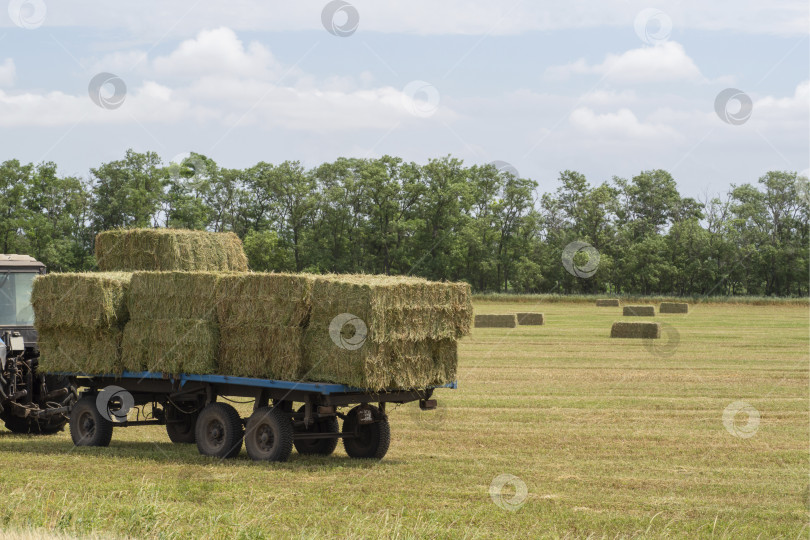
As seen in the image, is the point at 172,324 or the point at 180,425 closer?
the point at 172,324

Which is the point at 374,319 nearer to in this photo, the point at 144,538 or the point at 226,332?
the point at 226,332

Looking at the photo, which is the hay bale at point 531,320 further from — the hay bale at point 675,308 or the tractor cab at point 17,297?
the tractor cab at point 17,297

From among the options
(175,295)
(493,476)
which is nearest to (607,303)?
(175,295)

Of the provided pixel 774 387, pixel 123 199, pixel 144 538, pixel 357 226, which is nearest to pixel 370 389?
pixel 144 538

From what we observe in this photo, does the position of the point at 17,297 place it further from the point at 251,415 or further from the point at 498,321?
the point at 498,321

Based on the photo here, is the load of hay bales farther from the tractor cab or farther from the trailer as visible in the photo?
the tractor cab

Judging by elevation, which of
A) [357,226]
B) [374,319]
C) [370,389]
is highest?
[357,226]

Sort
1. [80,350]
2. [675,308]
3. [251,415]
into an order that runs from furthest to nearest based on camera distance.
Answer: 1. [675,308]
2. [80,350]
3. [251,415]

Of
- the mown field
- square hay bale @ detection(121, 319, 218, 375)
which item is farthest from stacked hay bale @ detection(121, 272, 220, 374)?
the mown field

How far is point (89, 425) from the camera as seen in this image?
14422 mm

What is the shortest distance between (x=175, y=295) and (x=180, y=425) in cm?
245

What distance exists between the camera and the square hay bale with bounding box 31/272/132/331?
13867mm

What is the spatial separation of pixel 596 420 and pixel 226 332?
6.44 metres

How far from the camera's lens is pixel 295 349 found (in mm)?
12242
